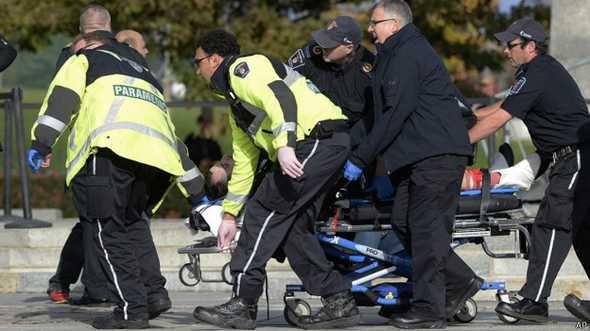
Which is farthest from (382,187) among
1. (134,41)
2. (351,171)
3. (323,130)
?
(134,41)

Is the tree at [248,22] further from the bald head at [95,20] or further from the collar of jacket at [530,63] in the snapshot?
the collar of jacket at [530,63]

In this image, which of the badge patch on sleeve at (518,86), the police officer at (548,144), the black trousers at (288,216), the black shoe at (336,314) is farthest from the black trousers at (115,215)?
the badge patch on sleeve at (518,86)

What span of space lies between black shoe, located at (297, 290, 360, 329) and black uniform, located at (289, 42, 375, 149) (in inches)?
42.9

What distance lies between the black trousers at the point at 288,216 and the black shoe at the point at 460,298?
2.65ft

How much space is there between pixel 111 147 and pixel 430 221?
6.15ft

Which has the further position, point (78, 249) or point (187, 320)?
point (78, 249)

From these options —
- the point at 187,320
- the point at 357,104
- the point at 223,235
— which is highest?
the point at 357,104

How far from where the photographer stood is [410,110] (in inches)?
309

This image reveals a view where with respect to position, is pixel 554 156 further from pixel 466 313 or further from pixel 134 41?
pixel 134 41

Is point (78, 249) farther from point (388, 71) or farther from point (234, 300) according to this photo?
point (388, 71)

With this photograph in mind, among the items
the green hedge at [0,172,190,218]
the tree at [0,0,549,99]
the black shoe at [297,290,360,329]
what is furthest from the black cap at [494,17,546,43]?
the tree at [0,0,549,99]

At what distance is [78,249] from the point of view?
1020 cm

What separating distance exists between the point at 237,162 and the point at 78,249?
8.04 ft

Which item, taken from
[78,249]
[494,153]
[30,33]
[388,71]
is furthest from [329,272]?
[30,33]
